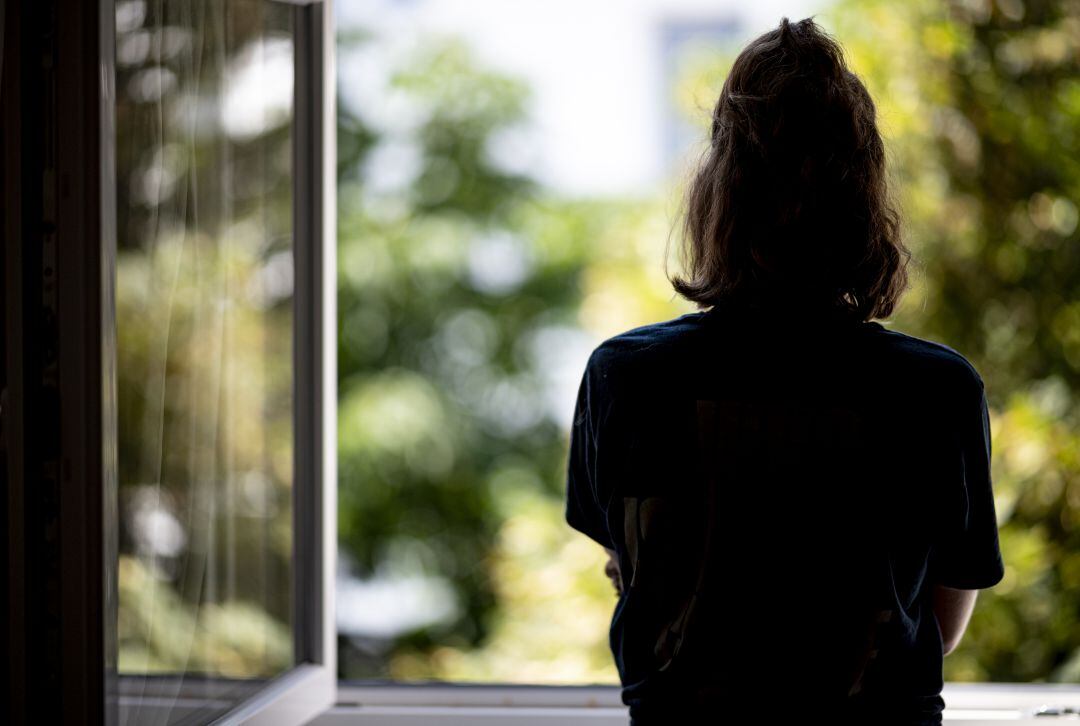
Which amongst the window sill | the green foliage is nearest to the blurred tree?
the green foliage

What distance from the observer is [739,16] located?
7.29m

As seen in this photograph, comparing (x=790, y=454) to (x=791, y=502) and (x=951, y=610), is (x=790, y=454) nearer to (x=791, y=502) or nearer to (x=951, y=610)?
(x=791, y=502)

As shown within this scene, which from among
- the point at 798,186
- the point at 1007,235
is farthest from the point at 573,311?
the point at 798,186

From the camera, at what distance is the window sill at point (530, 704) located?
5.46 ft

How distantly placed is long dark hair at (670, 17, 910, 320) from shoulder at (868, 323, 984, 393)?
0.06m

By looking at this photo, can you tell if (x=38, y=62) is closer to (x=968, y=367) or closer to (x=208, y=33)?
(x=208, y=33)

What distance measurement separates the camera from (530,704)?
5.67ft

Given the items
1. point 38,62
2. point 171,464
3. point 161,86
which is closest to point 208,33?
point 161,86

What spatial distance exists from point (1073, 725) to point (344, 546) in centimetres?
449

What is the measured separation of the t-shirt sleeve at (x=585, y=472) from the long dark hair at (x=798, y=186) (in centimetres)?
16

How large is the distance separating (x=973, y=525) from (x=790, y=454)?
0.71ft

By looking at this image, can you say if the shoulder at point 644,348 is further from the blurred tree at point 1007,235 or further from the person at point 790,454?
the blurred tree at point 1007,235

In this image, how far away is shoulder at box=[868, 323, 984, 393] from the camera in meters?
0.94

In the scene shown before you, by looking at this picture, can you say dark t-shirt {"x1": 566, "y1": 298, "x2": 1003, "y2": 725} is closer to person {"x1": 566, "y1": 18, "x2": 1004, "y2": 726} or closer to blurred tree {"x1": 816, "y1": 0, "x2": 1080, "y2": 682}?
person {"x1": 566, "y1": 18, "x2": 1004, "y2": 726}
